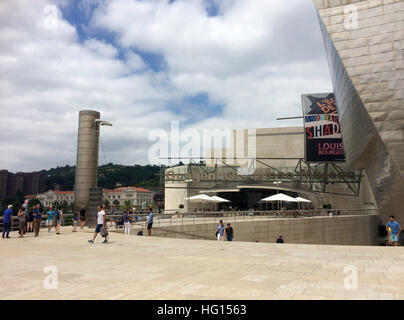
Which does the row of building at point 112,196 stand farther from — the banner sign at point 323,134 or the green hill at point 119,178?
the banner sign at point 323,134

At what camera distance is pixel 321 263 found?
8.05 metres

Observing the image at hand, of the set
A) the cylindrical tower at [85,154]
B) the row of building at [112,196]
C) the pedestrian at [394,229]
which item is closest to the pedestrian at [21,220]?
the cylindrical tower at [85,154]

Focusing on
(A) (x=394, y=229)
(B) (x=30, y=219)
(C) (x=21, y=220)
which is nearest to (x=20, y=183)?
(B) (x=30, y=219)

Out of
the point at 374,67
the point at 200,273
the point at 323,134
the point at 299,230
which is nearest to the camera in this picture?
the point at 200,273

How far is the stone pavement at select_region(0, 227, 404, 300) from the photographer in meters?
5.16

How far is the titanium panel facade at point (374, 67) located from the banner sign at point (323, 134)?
2201 cm

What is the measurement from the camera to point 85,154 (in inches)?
884

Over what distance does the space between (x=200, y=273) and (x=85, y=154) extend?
18.0 metres

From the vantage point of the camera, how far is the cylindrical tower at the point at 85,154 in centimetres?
2245

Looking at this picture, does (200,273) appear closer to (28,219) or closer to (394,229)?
(394,229)

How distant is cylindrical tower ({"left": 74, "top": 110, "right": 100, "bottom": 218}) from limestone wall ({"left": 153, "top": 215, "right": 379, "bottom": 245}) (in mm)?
7562

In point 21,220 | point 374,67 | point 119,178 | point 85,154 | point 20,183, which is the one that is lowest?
point 21,220
